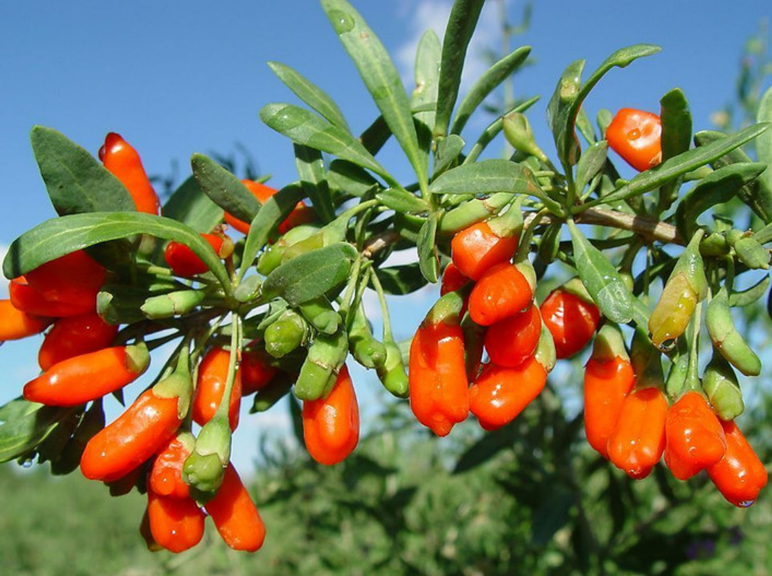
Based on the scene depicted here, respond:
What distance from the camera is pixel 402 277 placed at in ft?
4.66

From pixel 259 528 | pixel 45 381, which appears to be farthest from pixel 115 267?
pixel 259 528

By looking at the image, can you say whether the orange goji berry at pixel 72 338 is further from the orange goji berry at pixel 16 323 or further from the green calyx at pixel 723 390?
the green calyx at pixel 723 390

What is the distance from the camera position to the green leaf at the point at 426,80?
1.41m

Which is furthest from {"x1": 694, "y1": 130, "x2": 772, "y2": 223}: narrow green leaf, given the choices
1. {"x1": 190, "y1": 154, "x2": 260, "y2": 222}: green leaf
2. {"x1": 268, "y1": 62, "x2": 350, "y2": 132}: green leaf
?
{"x1": 190, "y1": 154, "x2": 260, "y2": 222}: green leaf

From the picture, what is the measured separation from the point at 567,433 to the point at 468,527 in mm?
1306

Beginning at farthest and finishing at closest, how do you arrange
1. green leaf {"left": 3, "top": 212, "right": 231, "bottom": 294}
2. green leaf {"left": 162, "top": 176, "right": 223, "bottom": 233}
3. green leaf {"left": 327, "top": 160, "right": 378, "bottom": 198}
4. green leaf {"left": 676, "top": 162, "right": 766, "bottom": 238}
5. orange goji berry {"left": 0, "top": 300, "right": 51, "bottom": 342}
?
green leaf {"left": 162, "top": 176, "right": 223, "bottom": 233} < green leaf {"left": 327, "top": 160, "right": 378, "bottom": 198} < orange goji berry {"left": 0, "top": 300, "right": 51, "bottom": 342} < green leaf {"left": 676, "top": 162, "right": 766, "bottom": 238} < green leaf {"left": 3, "top": 212, "right": 231, "bottom": 294}

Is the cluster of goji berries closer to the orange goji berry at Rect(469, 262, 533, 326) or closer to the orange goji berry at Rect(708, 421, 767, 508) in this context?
the orange goji berry at Rect(469, 262, 533, 326)

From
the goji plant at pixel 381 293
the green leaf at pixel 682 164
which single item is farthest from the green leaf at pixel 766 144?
the green leaf at pixel 682 164

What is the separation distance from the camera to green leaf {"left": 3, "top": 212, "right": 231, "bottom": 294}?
3.35 feet

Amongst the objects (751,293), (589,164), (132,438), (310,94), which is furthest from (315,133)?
(751,293)

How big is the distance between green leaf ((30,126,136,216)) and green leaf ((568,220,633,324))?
71 cm

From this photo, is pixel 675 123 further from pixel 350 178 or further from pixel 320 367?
pixel 320 367

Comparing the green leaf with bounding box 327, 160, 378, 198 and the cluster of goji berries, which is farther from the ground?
the green leaf with bounding box 327, 160, 378, 198

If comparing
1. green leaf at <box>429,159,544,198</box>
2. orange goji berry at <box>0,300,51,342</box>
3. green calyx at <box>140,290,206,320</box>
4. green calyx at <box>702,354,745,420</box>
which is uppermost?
green leaf at <box>429,159,544,198</box>
